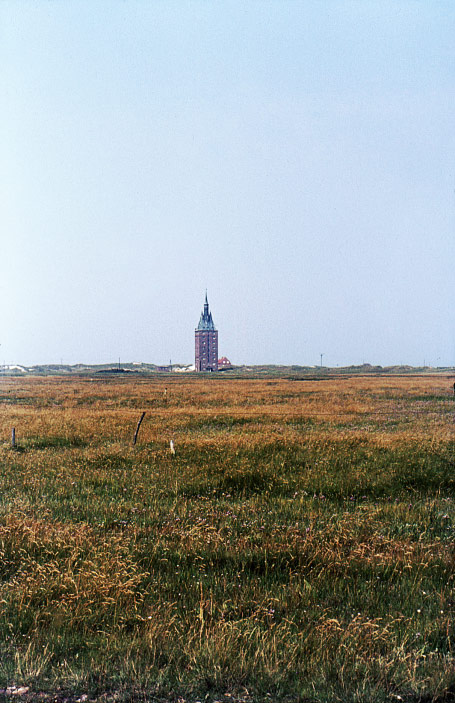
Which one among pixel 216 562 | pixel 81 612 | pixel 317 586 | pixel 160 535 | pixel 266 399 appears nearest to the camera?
pixel 81 612

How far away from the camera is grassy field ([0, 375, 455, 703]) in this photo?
454 centimetres

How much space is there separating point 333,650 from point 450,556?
3.56 metres

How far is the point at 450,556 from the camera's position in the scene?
24.9ft

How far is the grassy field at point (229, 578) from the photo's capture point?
4543mm

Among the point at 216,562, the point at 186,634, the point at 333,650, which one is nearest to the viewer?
the point at 333,650

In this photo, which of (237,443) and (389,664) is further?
(237,443)

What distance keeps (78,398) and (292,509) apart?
37742 mm

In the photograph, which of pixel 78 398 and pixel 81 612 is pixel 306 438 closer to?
pixel 81 612

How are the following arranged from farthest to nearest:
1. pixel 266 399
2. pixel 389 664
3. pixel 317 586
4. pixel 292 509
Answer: pixel 266 399 < pixel 292 509 < pixel 317 586 < pixel 389 664

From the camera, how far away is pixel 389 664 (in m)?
4.60

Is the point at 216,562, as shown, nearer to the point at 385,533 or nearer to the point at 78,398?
the point at 385,533

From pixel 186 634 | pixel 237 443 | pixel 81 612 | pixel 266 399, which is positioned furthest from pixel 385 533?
pixel 266 399

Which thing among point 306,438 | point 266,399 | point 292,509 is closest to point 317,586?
point 292,509

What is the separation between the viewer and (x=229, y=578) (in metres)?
6.86
